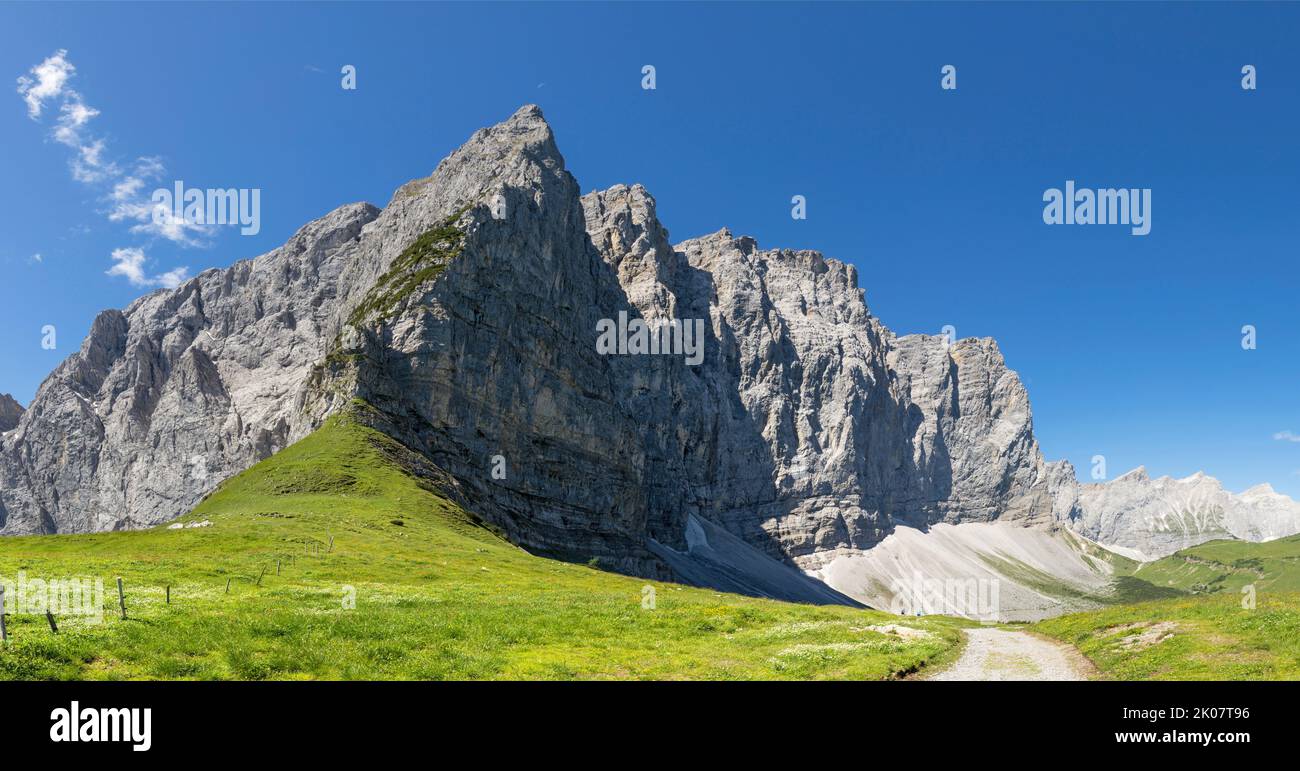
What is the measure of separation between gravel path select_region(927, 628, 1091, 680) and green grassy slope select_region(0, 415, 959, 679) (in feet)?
5.28

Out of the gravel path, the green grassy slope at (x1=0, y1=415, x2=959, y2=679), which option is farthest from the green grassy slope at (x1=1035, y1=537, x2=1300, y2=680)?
the green grassy slope at (x1=0, y1=415, x2=959, y2=679)

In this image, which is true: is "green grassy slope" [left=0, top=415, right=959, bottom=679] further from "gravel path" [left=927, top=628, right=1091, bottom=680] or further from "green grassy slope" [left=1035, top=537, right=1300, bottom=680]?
"green grassy slope" [left=1035, top=537, right=1300, bottom=680]

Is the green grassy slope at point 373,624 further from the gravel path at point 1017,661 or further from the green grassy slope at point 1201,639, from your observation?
the green grassy slope at point 1201,639

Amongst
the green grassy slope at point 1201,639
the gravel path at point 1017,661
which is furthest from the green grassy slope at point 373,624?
the green grassy slope at point 1201,639

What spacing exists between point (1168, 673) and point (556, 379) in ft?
455

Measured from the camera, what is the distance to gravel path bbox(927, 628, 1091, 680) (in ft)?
85.4

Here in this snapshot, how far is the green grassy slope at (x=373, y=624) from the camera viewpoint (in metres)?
20.9

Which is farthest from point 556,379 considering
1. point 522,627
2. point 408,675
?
point 408,675

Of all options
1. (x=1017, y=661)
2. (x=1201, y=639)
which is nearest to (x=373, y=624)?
(x=1017, y=661)

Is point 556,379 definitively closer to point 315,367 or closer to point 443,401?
point 443,401

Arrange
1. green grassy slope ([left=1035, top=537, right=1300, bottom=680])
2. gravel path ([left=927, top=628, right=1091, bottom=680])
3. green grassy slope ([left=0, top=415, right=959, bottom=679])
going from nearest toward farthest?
1. green grassy slope ([left=0, top=415, right=959, bottom=679])
2. green grassy slope ([left=1035, top=537, right=1300, bottom=680])
3. gravel path ([left=927, top=628, right=1091, bottom=680])

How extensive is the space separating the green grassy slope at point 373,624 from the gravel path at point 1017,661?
5.28 feet

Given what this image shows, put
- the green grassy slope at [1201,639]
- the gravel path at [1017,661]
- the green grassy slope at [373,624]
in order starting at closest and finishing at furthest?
the green grassy slope at [373,624], the green grassy slope at [1201,639], the gravel path at [1017,661]

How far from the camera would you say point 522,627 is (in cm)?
3048
